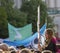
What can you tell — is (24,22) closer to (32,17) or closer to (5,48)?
(32,17)

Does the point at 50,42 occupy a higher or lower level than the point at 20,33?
higher

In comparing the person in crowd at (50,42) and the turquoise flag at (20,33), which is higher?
the person in crowd at (50,42)

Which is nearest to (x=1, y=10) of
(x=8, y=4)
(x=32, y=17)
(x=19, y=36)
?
Result: (x=8, y=4)

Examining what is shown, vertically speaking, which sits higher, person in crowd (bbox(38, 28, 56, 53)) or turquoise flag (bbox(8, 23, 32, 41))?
person in crowd (bbox(38, 28, 56, 53))

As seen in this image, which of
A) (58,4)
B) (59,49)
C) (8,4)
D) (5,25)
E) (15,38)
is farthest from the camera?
(58,4)

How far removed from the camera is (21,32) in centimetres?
2311

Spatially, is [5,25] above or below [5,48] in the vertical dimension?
below

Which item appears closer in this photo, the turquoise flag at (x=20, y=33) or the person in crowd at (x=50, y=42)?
the person in crowd at (x=50, y=42)

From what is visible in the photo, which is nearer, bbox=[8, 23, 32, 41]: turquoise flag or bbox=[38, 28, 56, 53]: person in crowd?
bbox=[38, 28, 56, 53]: person in crowd

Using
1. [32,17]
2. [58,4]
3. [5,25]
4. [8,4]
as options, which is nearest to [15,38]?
[5,25]

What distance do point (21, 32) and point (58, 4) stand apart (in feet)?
137

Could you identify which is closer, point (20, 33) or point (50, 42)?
point (50, 42)

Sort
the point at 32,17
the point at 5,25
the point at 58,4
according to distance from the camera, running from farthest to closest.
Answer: the point at 58,4
the point at 32,17
the point at 5,25

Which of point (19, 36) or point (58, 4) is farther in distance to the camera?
point (58, 4)
